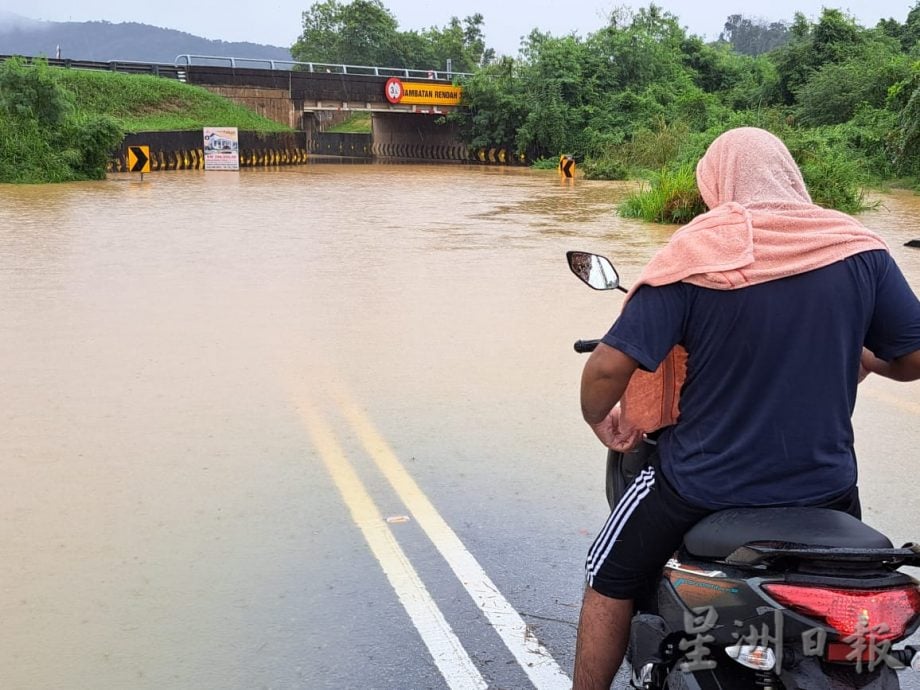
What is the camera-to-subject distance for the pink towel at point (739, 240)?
2.29 metres

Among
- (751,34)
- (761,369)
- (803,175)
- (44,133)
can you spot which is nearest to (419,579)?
(761,369)

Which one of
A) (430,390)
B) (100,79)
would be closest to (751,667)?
(430,390)

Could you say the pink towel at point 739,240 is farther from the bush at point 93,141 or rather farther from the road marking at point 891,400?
the bush at point 93,141

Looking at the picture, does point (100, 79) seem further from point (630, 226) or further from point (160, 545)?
point (160, 545)

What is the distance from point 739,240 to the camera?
2.31 metres

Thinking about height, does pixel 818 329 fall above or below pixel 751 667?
above

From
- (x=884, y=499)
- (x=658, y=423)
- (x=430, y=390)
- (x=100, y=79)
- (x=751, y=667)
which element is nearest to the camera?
(x=751, y=667)

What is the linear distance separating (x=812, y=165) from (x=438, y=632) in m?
16.2

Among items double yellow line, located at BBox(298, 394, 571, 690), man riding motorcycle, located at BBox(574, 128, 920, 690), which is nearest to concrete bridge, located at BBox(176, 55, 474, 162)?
double yellow line, located at BBox(298, 394, 571, 690)

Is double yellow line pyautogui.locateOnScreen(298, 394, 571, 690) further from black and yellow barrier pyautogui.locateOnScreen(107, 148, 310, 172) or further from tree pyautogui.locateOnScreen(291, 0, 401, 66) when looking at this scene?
tree pyautogui.locateOnScreen(291, 0, 401, 66)

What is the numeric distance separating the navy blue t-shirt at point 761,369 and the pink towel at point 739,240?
32 millimetres

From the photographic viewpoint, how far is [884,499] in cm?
470

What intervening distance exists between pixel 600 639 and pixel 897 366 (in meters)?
1.00

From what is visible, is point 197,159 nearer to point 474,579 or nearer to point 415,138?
point 415,138
